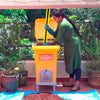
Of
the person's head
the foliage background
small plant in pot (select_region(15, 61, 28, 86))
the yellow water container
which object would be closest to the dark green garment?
the person's head

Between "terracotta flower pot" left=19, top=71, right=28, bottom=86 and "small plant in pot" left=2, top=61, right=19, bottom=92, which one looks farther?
"terracotta flower pot" left=19, top=71, right=28, bottom=86

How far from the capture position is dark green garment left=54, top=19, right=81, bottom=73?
386 cm

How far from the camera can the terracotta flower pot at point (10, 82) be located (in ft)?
12.8

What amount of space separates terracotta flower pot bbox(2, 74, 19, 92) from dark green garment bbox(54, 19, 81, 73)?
1.19 m

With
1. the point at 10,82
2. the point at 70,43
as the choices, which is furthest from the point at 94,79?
the point at 10,82

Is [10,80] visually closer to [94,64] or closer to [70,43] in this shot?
[70,43]

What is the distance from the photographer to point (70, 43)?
3973 mm

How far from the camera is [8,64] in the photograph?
4.28 meters

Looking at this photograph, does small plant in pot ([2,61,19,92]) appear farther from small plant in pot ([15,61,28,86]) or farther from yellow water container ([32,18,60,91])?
yellow water container ([32,18,60,91])

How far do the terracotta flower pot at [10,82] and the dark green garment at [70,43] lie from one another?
119 centimetres

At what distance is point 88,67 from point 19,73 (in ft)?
5.46

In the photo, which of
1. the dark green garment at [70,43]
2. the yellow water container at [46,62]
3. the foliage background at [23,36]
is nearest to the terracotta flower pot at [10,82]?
the yellow water container at [46,62]

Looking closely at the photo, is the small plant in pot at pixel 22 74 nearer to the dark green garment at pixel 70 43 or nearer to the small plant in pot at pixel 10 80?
the small plant in pot at pixel 10 80

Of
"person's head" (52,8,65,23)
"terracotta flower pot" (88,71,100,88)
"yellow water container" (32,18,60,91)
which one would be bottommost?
"terracotta flower pot" (88,71,100,88)
